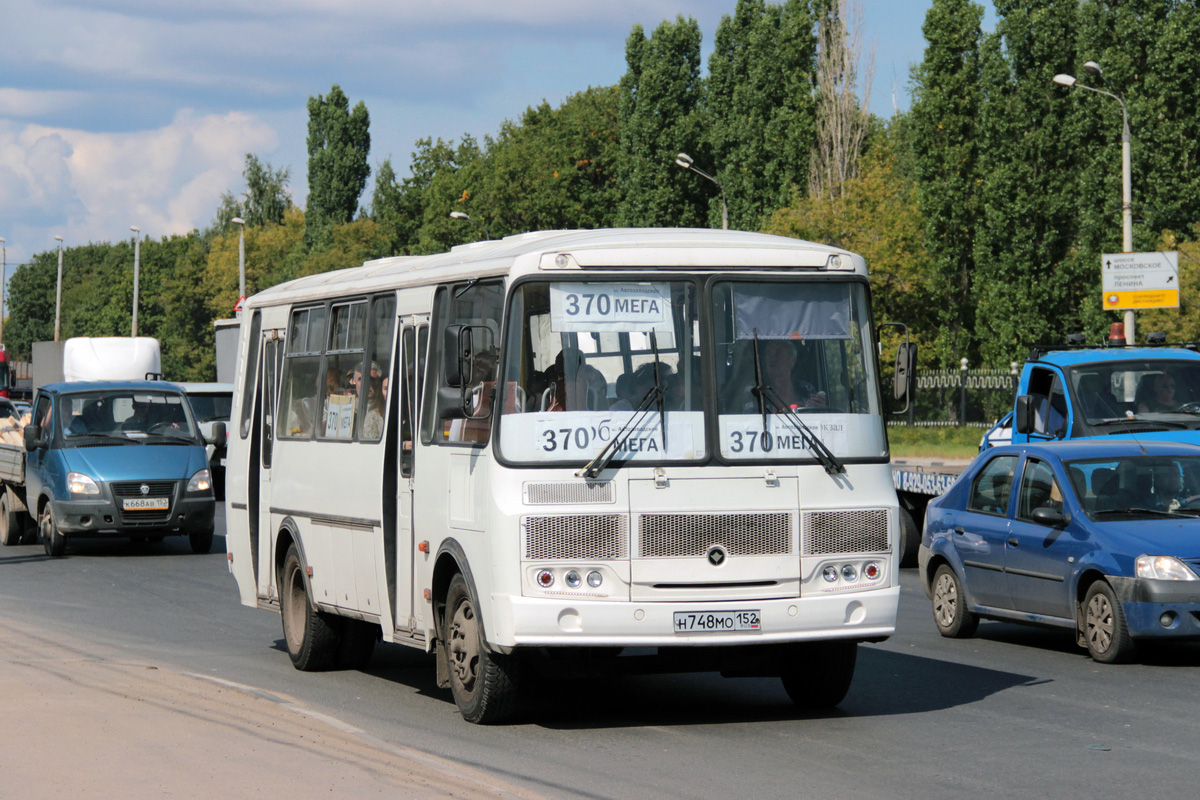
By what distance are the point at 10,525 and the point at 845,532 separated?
17.8 m

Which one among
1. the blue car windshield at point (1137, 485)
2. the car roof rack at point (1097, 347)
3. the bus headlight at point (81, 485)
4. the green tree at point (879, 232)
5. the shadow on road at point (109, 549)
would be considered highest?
the green tree at point (879, 232)

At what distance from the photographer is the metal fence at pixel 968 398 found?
161 feet

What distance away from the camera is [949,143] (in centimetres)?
5672

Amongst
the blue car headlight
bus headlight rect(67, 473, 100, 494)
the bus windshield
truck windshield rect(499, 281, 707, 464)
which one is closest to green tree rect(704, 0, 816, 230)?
bus headlight rect(67, 473, 100, 494)

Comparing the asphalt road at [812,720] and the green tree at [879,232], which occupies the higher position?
the green tree at [879,232]

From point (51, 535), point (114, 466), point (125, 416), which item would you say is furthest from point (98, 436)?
point (51, 535)

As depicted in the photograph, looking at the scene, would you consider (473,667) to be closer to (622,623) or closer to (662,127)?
(622,623)

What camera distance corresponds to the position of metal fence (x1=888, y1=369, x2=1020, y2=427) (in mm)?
49125

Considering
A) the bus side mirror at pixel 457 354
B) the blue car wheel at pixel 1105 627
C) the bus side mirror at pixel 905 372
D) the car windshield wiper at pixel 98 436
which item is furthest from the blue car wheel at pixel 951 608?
the car windshield wiper at pixel 98 436

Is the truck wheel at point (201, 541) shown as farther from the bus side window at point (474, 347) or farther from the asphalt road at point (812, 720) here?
the bus side window at point (474, 347)

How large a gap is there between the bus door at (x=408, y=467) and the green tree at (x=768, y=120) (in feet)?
163

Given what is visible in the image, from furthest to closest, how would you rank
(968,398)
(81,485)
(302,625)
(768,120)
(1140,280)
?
(768,120) < (968,398) < (1140,280) < (81,485) < (302,625)

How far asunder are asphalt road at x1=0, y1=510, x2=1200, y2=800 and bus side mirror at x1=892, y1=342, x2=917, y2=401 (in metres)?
1.80

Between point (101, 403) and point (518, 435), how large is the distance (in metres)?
A: 15.3
